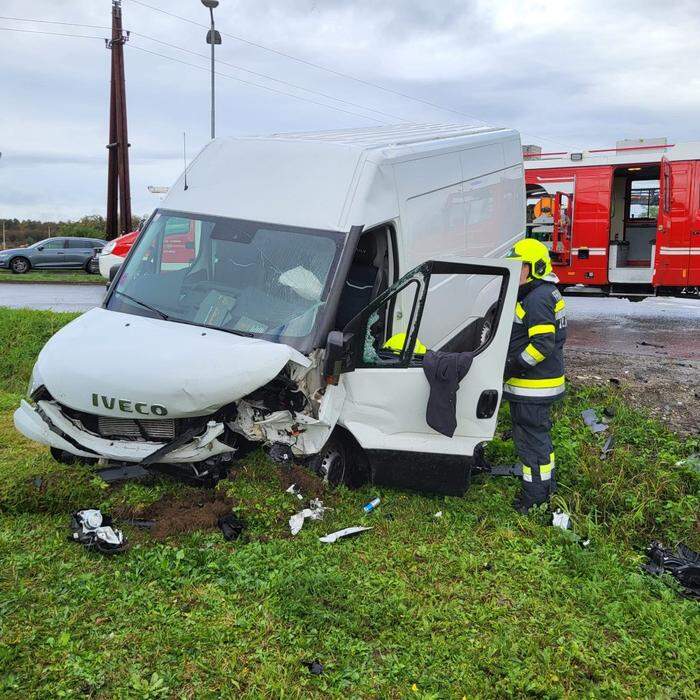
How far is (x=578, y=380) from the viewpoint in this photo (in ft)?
23.4

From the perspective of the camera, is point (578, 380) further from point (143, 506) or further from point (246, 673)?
point (246, 673)

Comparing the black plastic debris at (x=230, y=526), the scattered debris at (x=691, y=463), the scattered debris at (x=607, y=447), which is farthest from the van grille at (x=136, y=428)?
the scattered debris at (x=691, y=463)

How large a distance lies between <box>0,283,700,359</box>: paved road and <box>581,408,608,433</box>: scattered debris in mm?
2619

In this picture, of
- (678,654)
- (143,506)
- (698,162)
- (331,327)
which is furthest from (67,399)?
(698,162)

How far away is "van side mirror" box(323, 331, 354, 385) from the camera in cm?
438

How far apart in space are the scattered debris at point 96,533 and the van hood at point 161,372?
0.64 meters

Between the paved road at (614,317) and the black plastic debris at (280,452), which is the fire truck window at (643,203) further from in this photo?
the black plastic debris at (280,452)

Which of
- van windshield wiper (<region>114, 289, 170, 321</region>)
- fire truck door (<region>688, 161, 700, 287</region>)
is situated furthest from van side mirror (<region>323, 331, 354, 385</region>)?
fire truck door (<region>688, 161, 700, 287</region>)

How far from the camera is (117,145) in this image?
23.4m

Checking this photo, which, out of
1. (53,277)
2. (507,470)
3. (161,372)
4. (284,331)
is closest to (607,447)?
(507,470)

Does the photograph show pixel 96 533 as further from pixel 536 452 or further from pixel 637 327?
pixel 637 327

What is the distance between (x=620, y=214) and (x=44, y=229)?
3312 cm

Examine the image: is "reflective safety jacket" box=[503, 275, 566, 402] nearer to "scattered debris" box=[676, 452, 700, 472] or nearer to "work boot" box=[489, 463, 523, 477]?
"work boot" box=[489, 463, 523, 477]

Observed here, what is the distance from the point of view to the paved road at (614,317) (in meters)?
10.4
